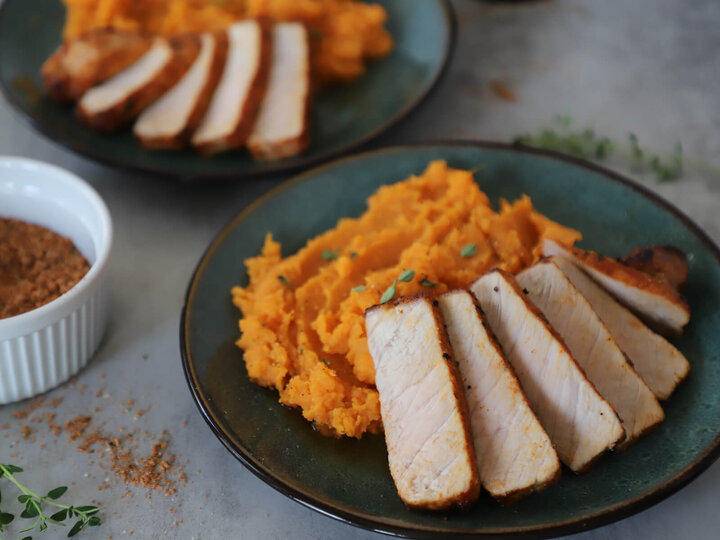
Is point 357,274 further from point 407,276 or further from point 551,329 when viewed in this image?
point 551,329

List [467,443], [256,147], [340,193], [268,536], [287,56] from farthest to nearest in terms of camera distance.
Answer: [287,56] → [256,147] → [340,193] → [268,536] → [467,443]

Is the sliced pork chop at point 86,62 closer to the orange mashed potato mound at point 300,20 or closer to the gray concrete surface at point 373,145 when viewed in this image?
the orange mashed potato mound at point 300,20

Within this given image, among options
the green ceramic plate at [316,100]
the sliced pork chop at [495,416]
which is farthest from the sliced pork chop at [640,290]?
the green ceramic plate at [316,100]

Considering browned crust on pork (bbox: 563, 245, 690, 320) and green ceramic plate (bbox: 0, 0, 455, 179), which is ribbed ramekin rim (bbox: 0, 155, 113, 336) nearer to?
green ceramic plate (bbox: 0, 0, 455, 179)

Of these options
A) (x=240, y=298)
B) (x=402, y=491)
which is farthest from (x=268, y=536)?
(x=240, y=298)

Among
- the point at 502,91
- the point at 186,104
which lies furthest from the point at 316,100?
the point at 502,91

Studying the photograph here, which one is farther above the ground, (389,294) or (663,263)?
(663,263)

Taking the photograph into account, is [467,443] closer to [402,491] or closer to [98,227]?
[402,491]
